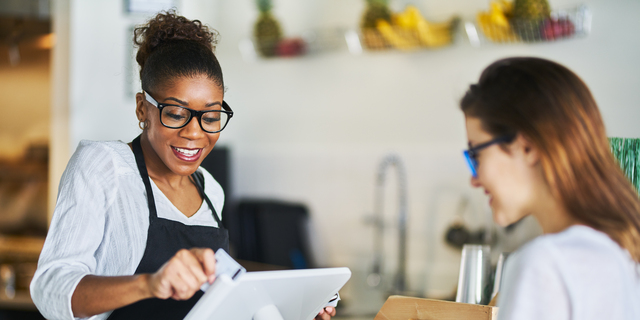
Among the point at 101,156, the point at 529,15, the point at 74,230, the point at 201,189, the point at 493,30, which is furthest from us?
the point at 493,30

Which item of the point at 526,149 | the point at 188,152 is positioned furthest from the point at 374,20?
the point at 526,149

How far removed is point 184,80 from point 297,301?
0.52m

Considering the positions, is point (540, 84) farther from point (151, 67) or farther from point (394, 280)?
point (394, 280)

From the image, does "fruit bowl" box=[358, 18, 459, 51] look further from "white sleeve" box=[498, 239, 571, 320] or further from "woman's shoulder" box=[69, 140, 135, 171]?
"white sleeve" box=[498, 239, 571, 320]

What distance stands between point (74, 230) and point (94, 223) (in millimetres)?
40

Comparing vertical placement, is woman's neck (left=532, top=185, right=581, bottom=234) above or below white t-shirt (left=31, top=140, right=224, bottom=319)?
below

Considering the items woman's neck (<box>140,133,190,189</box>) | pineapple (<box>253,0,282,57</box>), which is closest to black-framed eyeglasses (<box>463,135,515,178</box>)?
woman's neck (<box>140,133,190,189</box>)

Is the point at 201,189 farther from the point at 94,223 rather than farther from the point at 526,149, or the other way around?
the point at 526,149

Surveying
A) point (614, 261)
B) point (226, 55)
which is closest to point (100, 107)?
point (226, 55)

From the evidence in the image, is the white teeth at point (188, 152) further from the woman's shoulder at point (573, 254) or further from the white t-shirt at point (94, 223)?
the woman's shoulder at point (573, 254)

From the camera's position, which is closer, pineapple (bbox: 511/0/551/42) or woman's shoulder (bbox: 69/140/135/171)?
woman's shoulder (bbox: 69/140/135/171)

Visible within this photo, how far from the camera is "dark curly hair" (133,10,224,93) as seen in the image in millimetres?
1096

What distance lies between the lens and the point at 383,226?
119 inches

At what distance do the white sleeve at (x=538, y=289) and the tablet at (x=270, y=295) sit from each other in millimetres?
294
